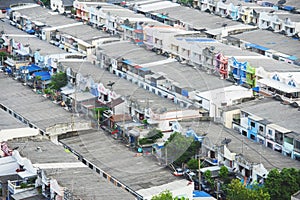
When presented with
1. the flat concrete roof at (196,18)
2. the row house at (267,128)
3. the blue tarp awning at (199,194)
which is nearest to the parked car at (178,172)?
the blue tarp awning at (199,194)

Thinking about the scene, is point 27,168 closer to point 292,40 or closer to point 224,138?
point 224,138

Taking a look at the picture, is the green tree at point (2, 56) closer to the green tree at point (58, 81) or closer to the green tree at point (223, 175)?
the green tree at point (58, 81)

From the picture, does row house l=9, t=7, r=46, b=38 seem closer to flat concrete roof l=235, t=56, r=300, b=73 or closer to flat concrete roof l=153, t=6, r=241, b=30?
flat concrete roof l=153, t=6, r=241, b=30

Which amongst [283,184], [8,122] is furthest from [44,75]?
[283,184]

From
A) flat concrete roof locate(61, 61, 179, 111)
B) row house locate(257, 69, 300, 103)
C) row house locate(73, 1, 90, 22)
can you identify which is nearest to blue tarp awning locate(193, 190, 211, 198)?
flat concrete roof locate(61, 61, 179, 111)

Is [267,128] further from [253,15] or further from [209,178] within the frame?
[253,15]

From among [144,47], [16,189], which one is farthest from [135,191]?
[144,47]
